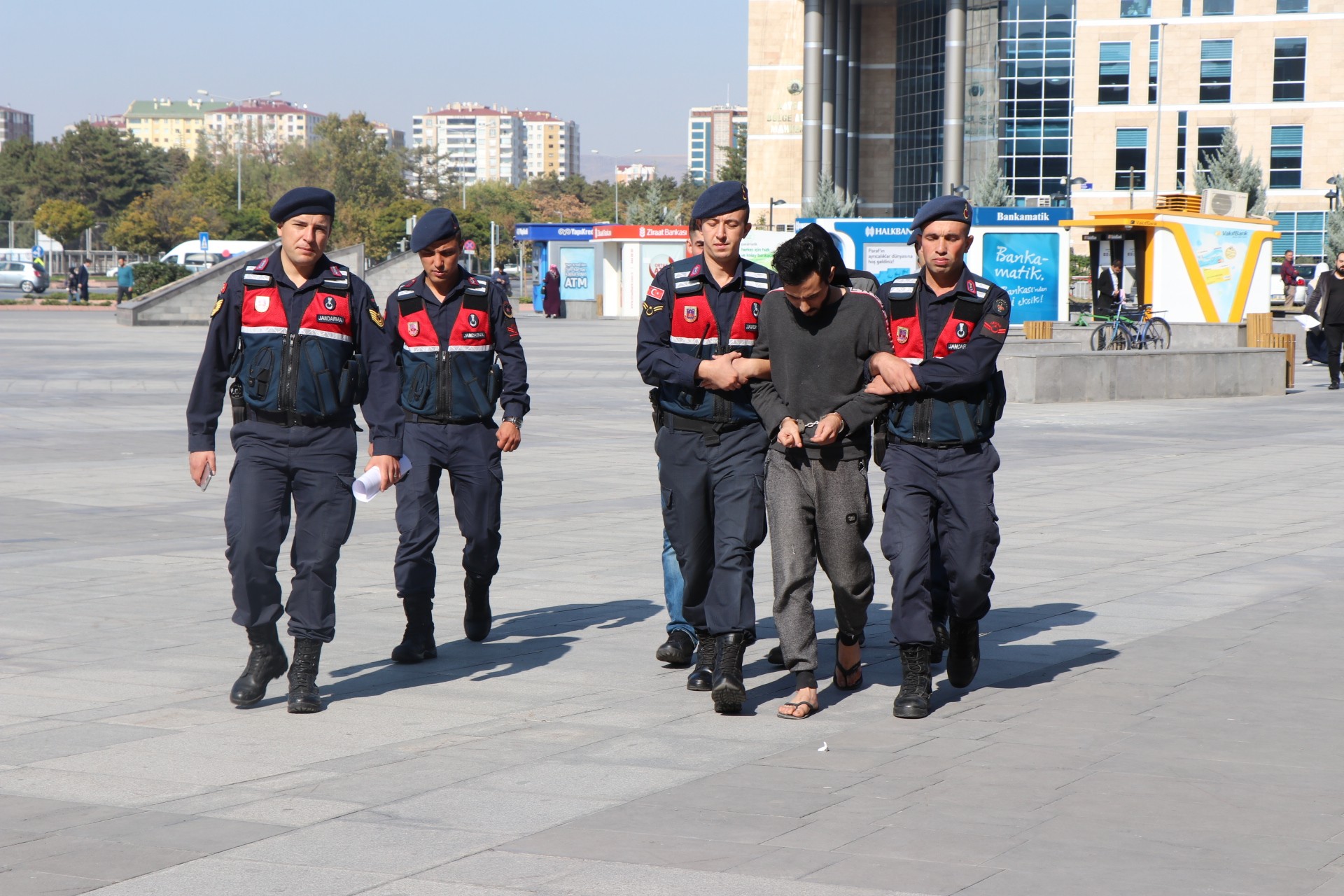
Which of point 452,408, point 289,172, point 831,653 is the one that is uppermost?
point 289,172

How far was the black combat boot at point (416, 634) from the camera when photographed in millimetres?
6352

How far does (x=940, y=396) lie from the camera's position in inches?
222

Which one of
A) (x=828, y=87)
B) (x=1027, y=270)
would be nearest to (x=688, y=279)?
(x=1027, y=270)

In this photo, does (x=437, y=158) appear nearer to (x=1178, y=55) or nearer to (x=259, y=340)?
(x=1178, y=55)

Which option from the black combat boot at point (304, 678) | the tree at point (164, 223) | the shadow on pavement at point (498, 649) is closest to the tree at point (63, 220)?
the tree at point (164, 223)

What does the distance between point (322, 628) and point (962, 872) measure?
272 cm

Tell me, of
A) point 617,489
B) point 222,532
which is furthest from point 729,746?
point 617,489

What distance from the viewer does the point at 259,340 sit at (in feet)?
18.7

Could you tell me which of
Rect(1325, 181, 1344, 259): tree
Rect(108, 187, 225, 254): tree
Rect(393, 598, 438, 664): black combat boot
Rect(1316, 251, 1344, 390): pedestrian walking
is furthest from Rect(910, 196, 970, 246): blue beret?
Rect(108, 187, 225, 254): tree

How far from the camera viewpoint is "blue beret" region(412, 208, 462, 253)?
20.6ft

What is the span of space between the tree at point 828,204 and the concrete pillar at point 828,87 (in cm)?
659

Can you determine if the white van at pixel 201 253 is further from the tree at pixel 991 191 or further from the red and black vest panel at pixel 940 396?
the red and black vest panel at pixel 940 396

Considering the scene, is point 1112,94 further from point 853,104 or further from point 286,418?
point 286,418

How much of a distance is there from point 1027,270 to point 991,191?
2995 centimetres
